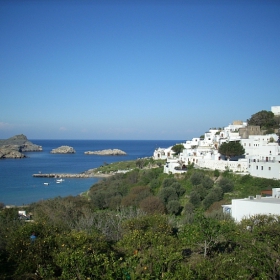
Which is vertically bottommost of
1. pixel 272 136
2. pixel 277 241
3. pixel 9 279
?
pixel 9 279

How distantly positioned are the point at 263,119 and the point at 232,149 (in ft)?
58.8

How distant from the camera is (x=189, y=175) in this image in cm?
3597

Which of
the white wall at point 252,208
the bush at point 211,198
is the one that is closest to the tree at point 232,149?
the bush at point 211,198

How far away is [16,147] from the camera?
144250 millimetres

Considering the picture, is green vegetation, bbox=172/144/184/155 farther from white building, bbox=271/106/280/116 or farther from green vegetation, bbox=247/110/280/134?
white building, bbox=271/106/280/116

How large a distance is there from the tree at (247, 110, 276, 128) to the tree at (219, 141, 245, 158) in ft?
47.8

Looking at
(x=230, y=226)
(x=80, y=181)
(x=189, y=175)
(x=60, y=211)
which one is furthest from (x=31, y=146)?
(x=230, y=226)

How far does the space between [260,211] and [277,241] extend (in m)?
8.10

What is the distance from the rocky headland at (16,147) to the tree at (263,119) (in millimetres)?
89344

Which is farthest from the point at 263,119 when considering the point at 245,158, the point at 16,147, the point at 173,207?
the point at 16,147

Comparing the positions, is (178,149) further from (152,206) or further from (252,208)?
(252,208)

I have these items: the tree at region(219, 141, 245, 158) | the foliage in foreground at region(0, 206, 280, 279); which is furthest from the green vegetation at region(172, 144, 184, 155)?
the foliage in foreground at region(0, 206, 280, 279)

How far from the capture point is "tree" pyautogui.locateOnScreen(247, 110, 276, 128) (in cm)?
4955

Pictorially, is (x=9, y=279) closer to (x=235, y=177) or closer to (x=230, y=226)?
(x=230, y=226)
